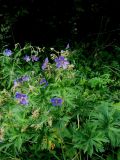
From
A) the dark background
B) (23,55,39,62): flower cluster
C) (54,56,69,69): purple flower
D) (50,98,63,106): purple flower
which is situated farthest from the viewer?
the dark background

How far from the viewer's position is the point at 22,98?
3172 millimetres

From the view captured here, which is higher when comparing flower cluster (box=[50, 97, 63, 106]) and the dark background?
the dark background

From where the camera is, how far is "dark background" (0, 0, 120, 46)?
566 cm

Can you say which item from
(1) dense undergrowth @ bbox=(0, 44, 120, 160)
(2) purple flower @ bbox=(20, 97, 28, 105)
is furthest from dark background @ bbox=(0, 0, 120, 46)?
(2) purple flower @ bbox=(20, 97, 28, 105)

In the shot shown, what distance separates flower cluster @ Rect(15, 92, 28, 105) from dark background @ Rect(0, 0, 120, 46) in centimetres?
243

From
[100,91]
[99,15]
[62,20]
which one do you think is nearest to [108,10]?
[99,15]

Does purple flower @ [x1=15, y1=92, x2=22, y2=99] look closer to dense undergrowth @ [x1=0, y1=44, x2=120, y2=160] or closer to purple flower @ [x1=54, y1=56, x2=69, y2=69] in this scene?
dense undergrowth @ [x1=0, y1=44, x2=120, y2=160]

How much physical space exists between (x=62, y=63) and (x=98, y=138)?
57cm

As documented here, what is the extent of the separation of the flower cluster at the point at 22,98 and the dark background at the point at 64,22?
2429mm

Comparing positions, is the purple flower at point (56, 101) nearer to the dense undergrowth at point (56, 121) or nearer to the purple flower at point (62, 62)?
the dense undergrowth at point (56, 121)

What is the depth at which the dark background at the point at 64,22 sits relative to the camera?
5664 millimetres

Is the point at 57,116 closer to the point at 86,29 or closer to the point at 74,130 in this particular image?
the point at 74,130

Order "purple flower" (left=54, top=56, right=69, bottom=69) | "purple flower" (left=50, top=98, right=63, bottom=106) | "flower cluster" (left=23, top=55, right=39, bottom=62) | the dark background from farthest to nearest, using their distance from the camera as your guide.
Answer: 1. the dark background
2. "flower cluster" (left=23, top=55, right=39, bottom=62)
3. "purple flower" (left=54, top=56, right=69, bottom=69)
4. "purple flower" (left=50, top=98, right=63, bottom=106)

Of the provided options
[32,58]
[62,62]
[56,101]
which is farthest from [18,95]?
[32,58]
